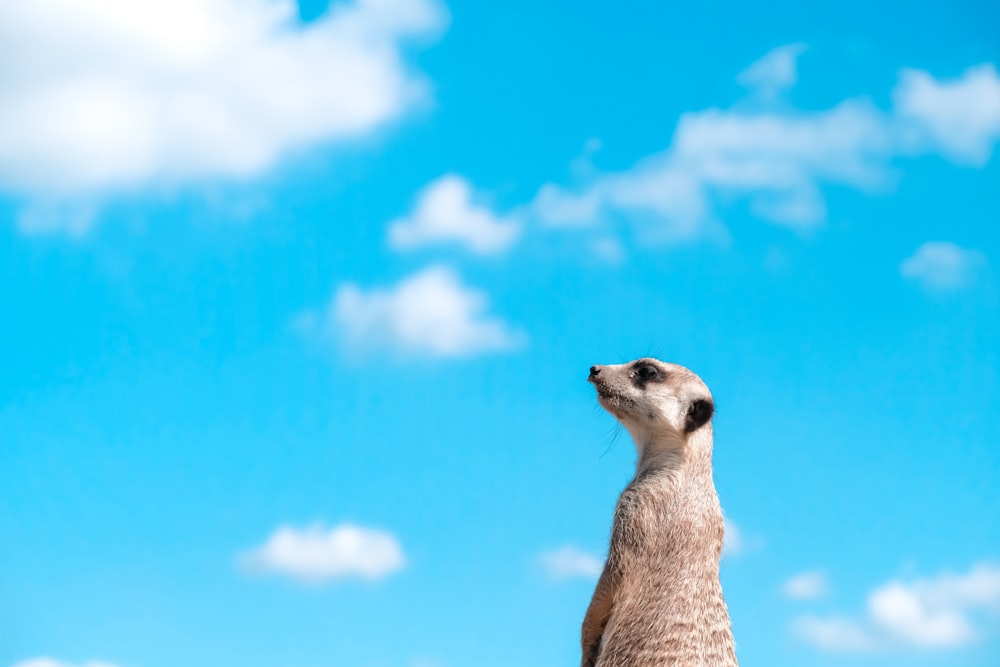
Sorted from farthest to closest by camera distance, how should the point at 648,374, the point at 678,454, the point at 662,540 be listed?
the point at 648,374 → the point at 678,454 → the point at 662,540

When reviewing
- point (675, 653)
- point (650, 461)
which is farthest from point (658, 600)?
point (650, 461)

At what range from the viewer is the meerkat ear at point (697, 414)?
10570mm

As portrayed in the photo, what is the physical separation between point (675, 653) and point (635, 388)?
252 centimetres

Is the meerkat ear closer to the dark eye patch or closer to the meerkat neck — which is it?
the meerkat neck

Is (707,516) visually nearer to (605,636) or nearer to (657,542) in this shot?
(657,542)

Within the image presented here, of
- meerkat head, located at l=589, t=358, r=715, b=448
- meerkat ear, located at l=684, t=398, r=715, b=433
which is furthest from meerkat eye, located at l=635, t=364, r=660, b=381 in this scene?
meerkat ear, located at l=684, t=398, r=715, b=433

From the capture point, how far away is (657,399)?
10570 mm

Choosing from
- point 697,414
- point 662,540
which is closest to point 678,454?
Answer: point 697,414

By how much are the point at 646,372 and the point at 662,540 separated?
1681mm

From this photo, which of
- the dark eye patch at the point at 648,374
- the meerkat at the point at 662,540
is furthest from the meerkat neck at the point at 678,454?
the dark eye patch at the point at 648,374

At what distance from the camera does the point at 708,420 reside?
34.9 feet

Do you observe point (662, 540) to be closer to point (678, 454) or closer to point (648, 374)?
point (678, 454)

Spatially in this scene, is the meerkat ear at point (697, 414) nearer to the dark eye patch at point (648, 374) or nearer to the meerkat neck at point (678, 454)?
the meerkat neck at point (678, 454)

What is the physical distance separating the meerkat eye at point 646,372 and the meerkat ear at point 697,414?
18.2 inches
